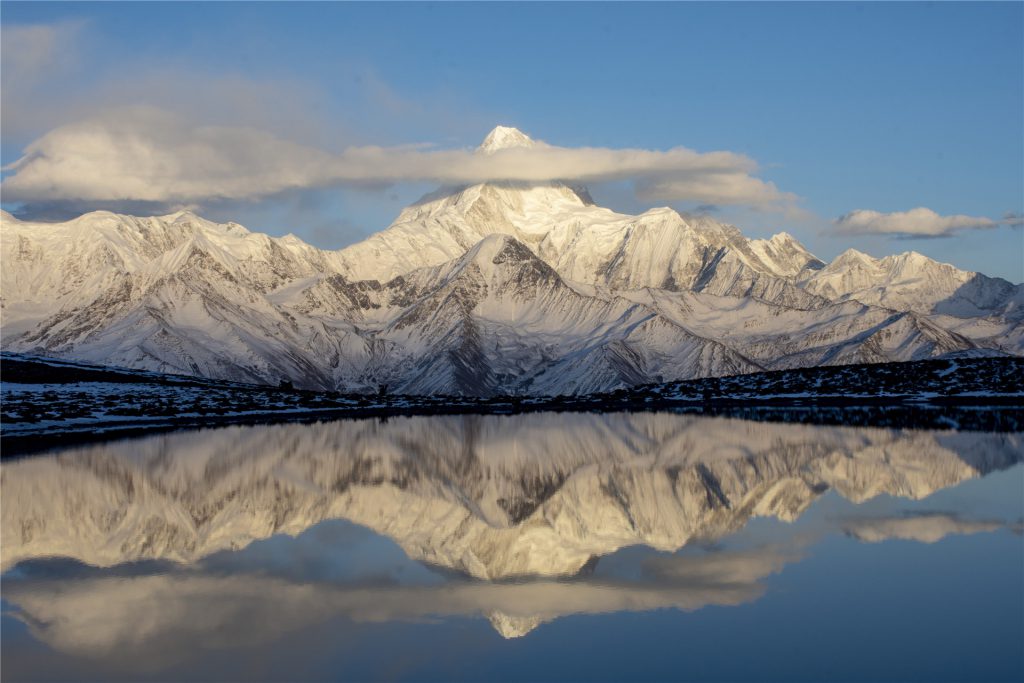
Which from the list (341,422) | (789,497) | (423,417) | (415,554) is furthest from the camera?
(423,417)

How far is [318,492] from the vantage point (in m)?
57.0

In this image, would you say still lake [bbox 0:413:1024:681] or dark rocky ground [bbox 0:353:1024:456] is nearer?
still lake [bbox 0:413:1024:681]

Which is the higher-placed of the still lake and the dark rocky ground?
the dark rocky ground

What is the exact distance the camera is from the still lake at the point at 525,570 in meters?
26.3

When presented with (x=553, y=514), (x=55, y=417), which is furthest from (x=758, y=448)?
(x=55, y=417)

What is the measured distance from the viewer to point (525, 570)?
36781mm

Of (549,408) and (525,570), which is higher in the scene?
(549,408)

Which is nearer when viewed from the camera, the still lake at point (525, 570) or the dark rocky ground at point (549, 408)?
the still lake at point (525, 570)

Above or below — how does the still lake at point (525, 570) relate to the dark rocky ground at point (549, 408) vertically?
below

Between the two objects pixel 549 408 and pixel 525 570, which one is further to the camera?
pixel 549 408

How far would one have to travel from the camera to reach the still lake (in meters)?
26.3

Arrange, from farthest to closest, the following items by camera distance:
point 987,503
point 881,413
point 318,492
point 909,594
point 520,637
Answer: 1. point 881,413
2. point 318,492
3. point 987,503
4. point 909,594
5. point 520,637

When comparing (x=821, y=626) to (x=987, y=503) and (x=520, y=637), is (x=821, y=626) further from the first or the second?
(x=987, y=503)

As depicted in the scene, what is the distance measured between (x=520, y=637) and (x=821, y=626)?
698cm
